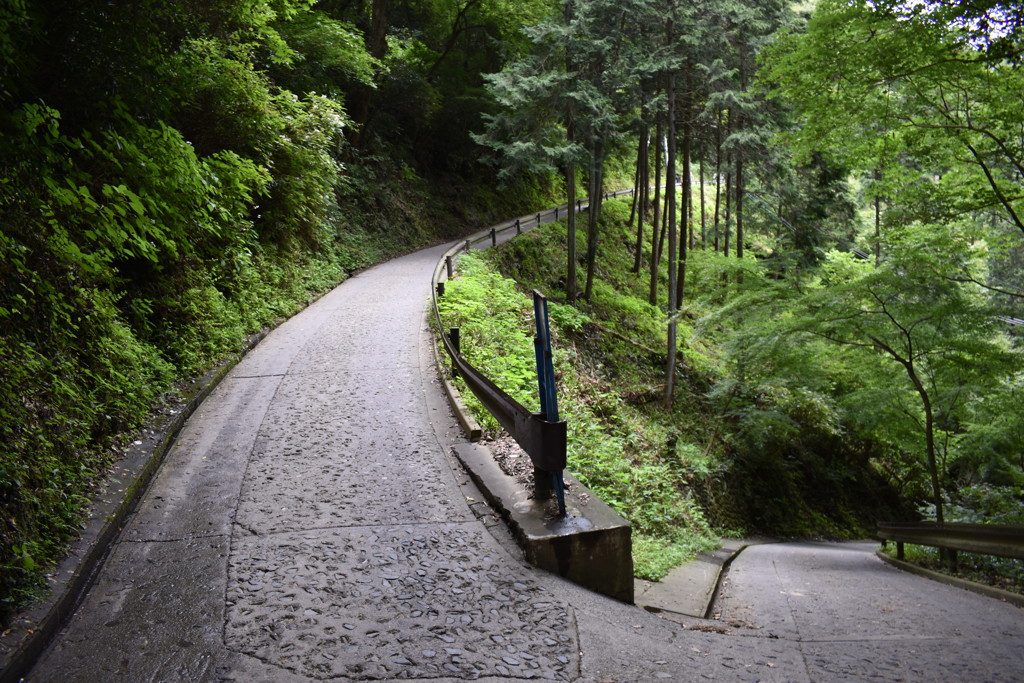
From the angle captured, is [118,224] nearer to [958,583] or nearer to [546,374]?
[546,374]

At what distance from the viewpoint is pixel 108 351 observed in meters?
6.58

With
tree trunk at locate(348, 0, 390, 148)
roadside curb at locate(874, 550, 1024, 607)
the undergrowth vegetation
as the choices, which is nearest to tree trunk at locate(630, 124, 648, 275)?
the undergrowth vegetation

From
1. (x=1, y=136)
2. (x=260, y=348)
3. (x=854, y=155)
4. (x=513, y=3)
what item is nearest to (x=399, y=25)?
(x=513, y=3)

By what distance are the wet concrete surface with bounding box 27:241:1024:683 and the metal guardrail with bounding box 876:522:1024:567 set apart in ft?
2.14

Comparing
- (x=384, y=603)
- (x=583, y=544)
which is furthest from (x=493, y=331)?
(x=384, y=603)

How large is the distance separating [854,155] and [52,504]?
10544mm

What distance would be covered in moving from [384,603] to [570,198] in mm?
18909

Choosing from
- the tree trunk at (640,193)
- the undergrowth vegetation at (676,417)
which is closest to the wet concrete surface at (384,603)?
the undergrowth vegetation at (676,417)

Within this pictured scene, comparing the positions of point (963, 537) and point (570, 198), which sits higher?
point (570, 198)

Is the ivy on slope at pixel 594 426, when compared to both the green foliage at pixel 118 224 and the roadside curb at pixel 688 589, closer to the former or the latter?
the roadside curb at pixel 688 589

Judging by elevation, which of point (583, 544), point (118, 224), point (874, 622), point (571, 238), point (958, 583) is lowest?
point (958, 583)

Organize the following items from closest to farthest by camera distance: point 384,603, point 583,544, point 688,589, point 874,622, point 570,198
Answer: point 384,603 → point 583,544 → point 874,622 → point 688,589 → point 570,198

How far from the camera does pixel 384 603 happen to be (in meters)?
3.49

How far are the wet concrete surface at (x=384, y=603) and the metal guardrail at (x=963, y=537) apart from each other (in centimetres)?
65
